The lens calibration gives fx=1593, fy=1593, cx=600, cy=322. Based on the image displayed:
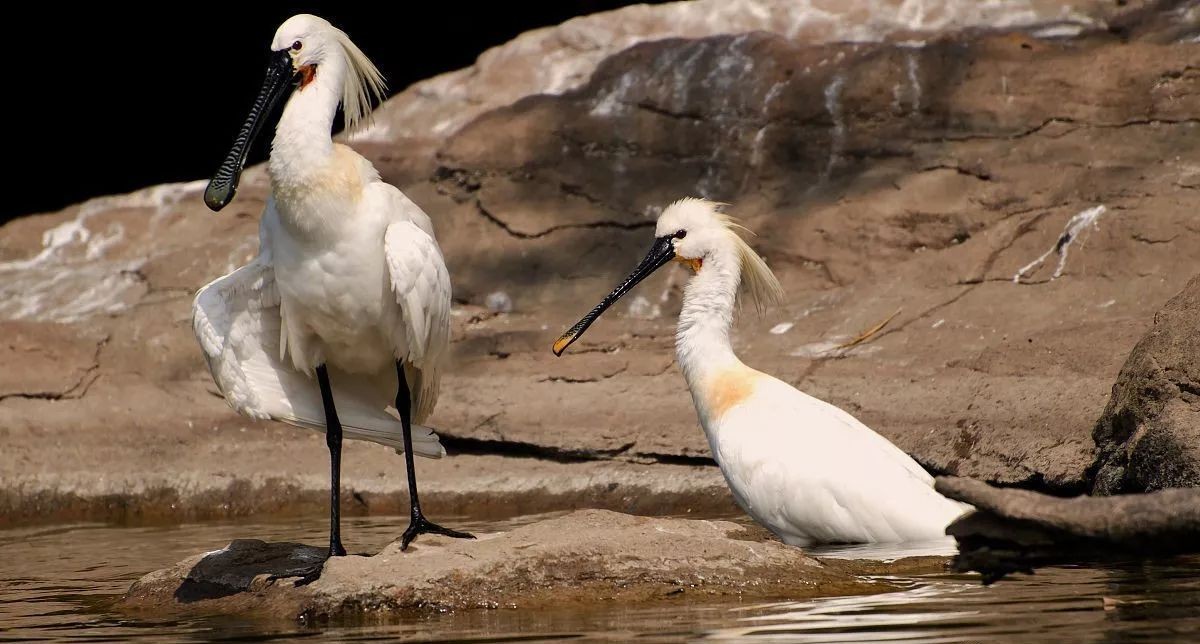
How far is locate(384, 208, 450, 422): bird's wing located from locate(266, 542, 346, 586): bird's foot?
93 cm

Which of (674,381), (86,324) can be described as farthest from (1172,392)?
(86,324)

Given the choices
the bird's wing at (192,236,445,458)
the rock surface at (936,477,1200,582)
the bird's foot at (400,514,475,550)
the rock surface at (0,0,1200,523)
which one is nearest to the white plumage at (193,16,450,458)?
the bird's wing at (192,236,445,458)

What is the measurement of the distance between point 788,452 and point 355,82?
2559 mm

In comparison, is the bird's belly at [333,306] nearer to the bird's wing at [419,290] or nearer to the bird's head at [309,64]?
the bird's wing at [419,290]

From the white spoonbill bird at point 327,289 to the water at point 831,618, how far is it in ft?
3.15

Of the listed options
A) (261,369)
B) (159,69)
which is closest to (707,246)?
(261,369)

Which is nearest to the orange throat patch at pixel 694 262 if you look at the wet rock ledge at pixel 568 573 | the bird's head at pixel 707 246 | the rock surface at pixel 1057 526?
the bird's head at pixel 707 246

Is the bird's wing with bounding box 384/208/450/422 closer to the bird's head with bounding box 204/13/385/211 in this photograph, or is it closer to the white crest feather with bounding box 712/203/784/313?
the bird's head with bounding box 204/13/385/211

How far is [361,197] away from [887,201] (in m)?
5.75

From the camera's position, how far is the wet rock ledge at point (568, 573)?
5969 millimetres

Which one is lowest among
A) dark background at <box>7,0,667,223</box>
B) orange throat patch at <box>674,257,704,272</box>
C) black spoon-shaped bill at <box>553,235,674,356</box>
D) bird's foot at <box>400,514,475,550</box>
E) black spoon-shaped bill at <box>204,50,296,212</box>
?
bird's foot at <box>400,514,475,550</box>

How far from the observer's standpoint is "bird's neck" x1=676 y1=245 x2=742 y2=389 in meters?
7.53

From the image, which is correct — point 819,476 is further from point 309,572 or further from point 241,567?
point 241,567

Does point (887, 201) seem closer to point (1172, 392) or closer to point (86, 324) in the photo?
point (1172, 392)
